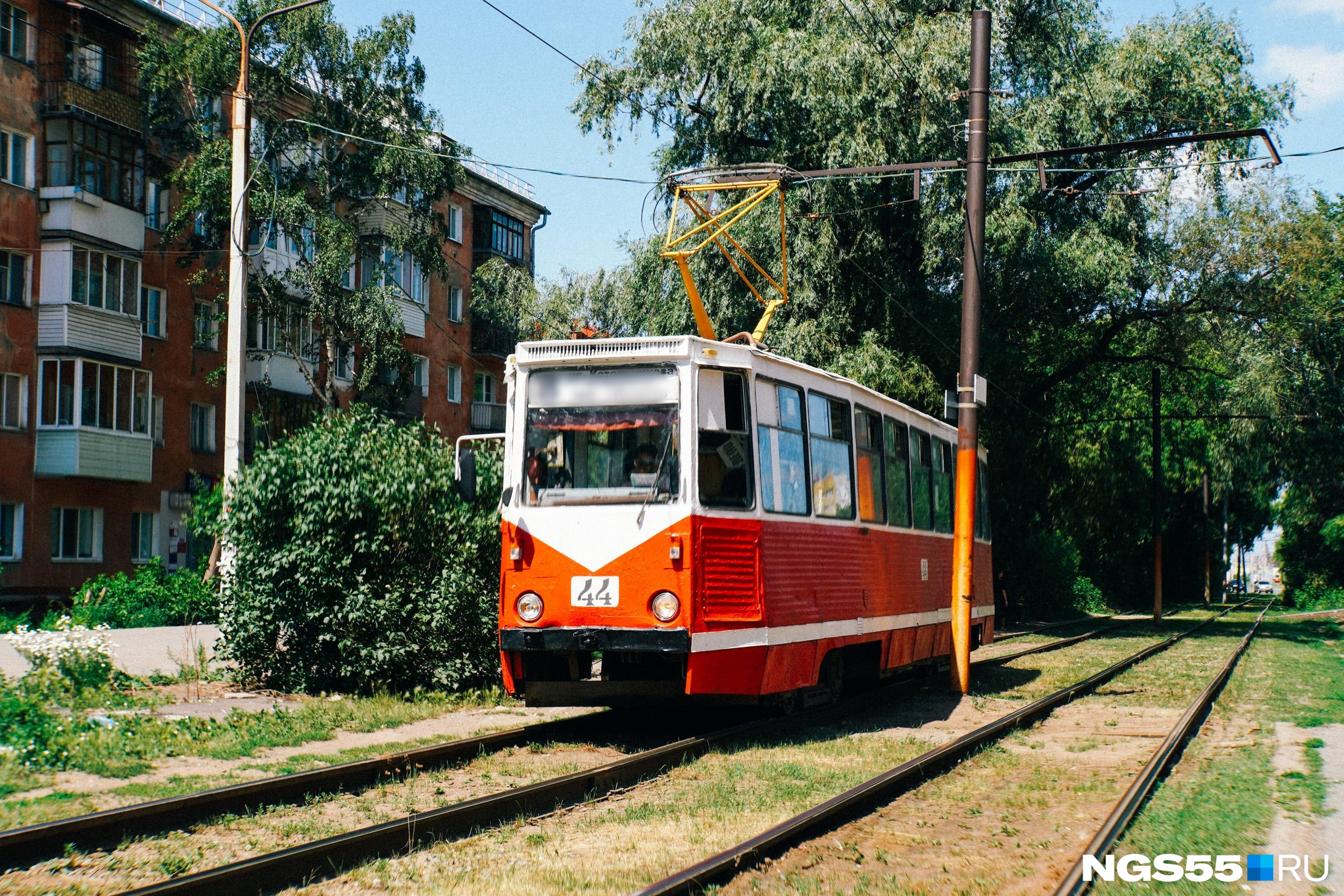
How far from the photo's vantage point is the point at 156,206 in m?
33.9

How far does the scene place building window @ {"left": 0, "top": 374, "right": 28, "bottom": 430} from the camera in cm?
3002

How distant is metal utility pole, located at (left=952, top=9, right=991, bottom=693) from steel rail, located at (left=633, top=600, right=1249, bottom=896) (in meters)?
1.13

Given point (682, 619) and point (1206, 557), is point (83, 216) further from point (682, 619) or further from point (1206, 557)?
point (1206, 557)

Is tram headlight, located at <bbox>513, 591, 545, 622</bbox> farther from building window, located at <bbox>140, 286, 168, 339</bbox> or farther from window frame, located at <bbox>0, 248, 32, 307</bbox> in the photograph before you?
building window, located at <bbox>140, 286, 168, 339</bbox>

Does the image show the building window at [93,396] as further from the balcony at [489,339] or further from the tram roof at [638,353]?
the tram roof at [638,353]

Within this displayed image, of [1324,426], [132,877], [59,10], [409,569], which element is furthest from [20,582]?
[1324,426]

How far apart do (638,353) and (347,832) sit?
195 inches

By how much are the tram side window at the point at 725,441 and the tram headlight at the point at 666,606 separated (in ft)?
2.54

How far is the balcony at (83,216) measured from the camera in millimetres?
30641

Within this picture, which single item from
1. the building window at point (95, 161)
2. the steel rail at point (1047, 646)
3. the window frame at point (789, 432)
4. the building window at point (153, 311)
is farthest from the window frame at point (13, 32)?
the window frame at point (789, 432)

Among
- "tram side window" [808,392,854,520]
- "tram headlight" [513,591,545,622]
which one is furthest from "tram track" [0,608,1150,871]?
"tram side window" [808,392,854,520]

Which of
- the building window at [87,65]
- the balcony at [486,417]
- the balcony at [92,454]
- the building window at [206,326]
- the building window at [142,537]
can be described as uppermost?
the building window at [87,65]

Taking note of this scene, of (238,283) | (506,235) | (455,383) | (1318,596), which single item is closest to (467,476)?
(238,283)

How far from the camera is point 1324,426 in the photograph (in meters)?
34.6
